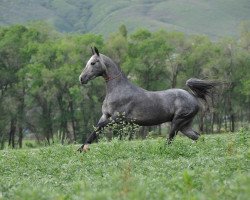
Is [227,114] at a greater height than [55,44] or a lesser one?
lesser

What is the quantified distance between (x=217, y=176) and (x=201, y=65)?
73.3 metres

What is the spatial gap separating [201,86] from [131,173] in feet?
27.1

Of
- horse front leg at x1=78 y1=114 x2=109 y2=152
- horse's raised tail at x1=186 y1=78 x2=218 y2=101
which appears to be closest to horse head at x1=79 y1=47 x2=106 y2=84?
horse front leg at x1=78 y1=114 x2=109 y2=152

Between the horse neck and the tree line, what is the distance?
5114cm

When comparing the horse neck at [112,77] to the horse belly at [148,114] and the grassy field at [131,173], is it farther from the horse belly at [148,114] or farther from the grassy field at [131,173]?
Result: the grassy field at [131,173]

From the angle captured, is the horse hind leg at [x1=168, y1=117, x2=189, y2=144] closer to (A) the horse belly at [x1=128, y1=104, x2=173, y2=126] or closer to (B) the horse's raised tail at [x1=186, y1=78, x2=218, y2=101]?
(A) the horse belly at [x1=128, y1=104, x2=173, y2=126]

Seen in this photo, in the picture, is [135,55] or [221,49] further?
[221,49]

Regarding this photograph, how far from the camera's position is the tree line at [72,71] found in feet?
233

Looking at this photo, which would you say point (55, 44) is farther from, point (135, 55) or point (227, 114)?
point (227, 114)

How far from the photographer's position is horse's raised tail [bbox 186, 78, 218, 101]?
1714 centimetres

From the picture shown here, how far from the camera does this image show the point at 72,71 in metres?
70.8

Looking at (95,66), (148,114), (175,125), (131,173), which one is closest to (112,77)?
(95,66)

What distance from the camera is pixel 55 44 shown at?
2958 inches

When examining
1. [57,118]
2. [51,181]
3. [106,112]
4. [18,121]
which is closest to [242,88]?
[57,118]
